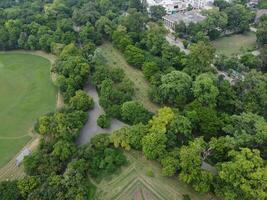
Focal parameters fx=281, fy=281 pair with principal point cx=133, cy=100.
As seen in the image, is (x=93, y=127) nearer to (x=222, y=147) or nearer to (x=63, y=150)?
(x=63, y=150)

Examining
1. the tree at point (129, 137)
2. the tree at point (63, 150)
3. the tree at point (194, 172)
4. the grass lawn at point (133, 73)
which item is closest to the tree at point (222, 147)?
the tree at point (194, 172)

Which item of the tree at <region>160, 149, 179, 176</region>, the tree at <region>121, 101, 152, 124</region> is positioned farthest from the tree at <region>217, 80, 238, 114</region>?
the tree at <region>160, 149, 179, 176</region>

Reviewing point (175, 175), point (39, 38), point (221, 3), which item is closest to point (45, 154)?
point (175, 175)

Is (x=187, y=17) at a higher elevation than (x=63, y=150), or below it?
higher

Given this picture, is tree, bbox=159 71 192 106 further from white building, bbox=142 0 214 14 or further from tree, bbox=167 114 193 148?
white building, bbox=142 0 214 14

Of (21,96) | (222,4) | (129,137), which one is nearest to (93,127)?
(129,137)

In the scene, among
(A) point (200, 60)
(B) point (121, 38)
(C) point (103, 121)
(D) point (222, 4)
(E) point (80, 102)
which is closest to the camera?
(C) point (103, 121)
